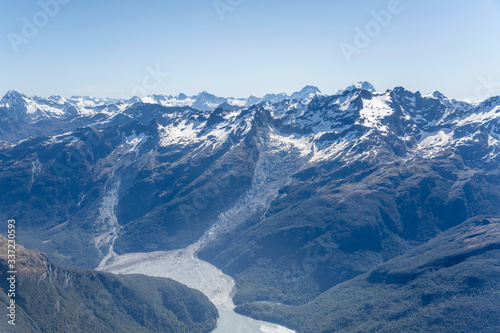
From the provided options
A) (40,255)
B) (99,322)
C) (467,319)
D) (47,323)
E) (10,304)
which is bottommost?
(467,319)

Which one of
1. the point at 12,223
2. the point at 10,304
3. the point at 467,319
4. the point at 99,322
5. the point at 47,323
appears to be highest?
the point at 12,223

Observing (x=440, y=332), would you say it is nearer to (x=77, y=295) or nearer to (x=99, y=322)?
(x=99, y=322)

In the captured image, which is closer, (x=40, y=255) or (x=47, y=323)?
(x=47, y=323)

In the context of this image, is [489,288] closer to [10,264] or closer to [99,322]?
[99,322]

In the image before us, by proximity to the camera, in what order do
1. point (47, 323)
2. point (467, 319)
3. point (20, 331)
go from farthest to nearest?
point (467, 319)
point (47, 323)
point (20, 331)

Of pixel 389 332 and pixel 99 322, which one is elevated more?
pixel 99 322

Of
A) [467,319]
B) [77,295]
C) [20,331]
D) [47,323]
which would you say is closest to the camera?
[20,331]

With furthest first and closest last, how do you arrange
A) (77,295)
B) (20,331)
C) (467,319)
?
1. (77,295)
2. (467,319)
3. (20,331)

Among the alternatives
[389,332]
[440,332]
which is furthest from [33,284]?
[440,332]

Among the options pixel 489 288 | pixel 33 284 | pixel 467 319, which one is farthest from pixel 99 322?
pixel 489 288
